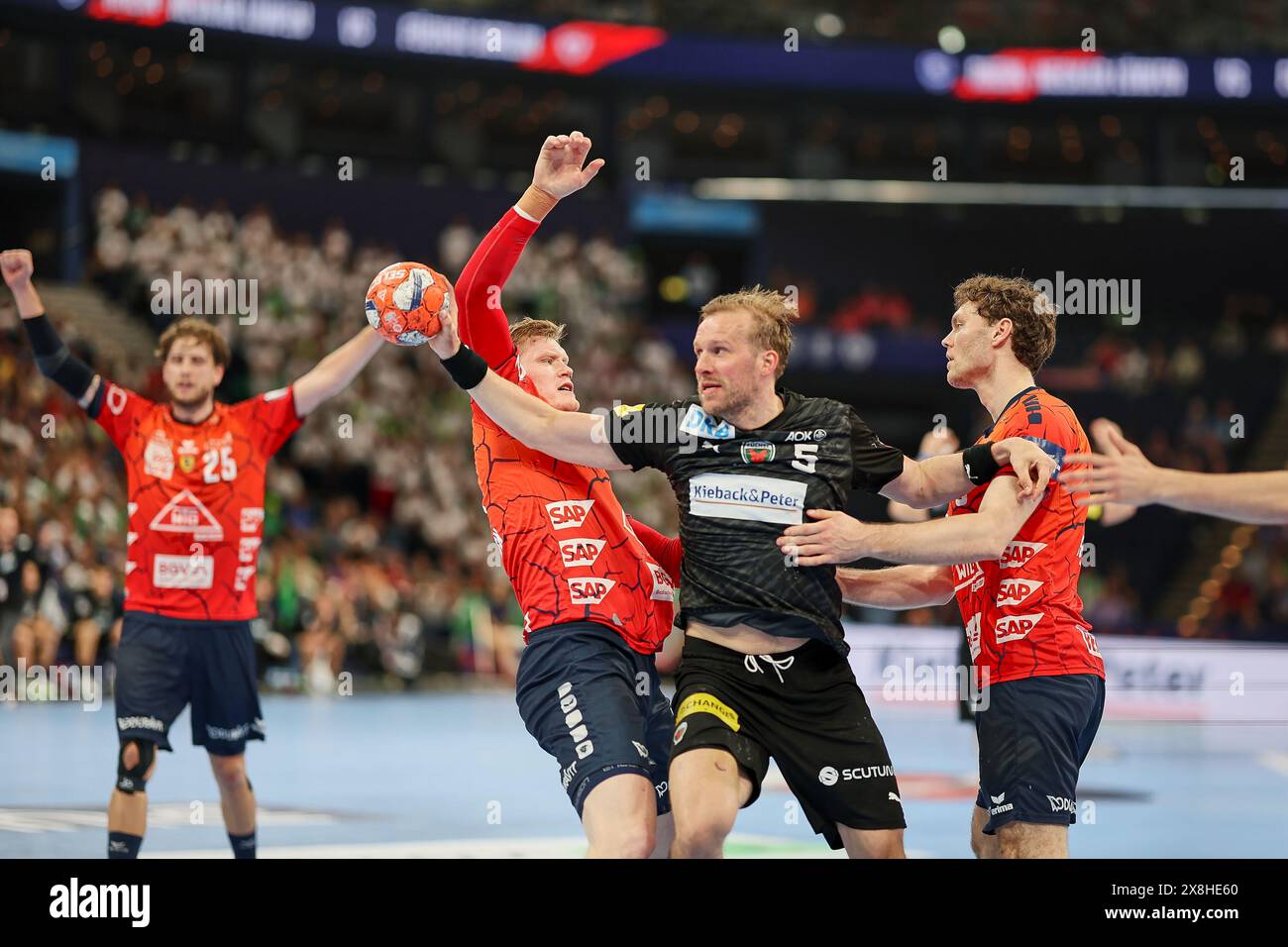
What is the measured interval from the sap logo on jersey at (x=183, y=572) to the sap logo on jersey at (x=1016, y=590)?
13.7 feet

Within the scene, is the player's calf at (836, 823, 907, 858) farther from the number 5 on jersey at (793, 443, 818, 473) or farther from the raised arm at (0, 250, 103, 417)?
the raised arm at (0, 250, 103, 417)

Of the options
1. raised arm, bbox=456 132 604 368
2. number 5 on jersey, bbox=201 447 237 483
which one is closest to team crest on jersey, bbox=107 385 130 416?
number 5 on jersey, bbox=201 447 237 483

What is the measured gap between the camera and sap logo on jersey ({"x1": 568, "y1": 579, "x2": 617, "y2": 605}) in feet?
19.3

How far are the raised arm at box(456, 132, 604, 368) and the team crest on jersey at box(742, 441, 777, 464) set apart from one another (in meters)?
1.23

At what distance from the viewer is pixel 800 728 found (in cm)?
554

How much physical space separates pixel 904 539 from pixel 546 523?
150cm

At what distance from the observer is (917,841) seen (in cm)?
937

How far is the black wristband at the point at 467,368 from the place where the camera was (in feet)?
18.7

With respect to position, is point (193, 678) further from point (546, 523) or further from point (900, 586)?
point (900, 586)

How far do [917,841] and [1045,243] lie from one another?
93.4 ft

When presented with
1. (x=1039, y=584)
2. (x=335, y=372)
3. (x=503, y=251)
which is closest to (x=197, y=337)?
(x=335, y=372)
